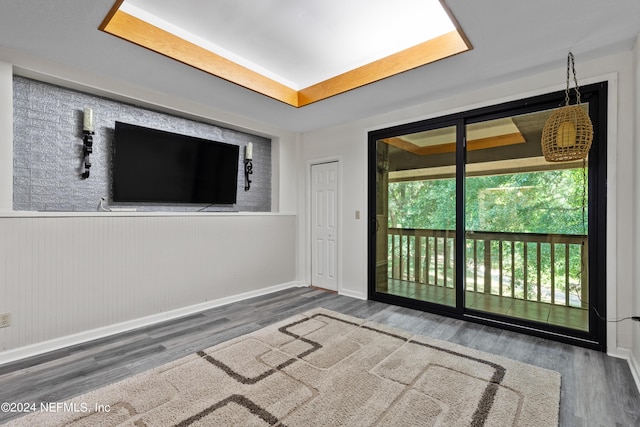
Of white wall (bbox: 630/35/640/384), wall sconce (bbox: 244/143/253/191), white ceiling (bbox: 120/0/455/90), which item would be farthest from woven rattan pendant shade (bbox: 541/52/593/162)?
wall sconce (bbox: 244/143/253/191)

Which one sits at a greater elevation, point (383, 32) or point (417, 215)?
point (383, 32)

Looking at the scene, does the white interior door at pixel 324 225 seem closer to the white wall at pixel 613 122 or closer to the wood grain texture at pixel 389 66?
the white wall at pixel 613 122

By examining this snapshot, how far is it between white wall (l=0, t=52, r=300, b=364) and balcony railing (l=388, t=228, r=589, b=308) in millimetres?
1984

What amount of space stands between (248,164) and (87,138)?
5.94ft

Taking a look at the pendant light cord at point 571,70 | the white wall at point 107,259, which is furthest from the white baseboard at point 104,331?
the pendant light cord at point 571,70

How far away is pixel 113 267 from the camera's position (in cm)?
285

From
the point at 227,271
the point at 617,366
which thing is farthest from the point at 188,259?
the point at 617,366

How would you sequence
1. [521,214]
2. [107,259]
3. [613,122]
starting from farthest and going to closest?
1. [521,214]
2. [107,259]
3. [613,122]

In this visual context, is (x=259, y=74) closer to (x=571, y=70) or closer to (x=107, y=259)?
(x=107, y=259)

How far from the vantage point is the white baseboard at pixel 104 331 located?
235 centimetres

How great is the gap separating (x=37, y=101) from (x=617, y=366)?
198 inches

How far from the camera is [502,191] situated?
3021 mm

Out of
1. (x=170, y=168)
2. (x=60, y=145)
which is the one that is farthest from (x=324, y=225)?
(x=60, y=145)

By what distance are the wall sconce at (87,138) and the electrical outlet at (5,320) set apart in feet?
4.02
